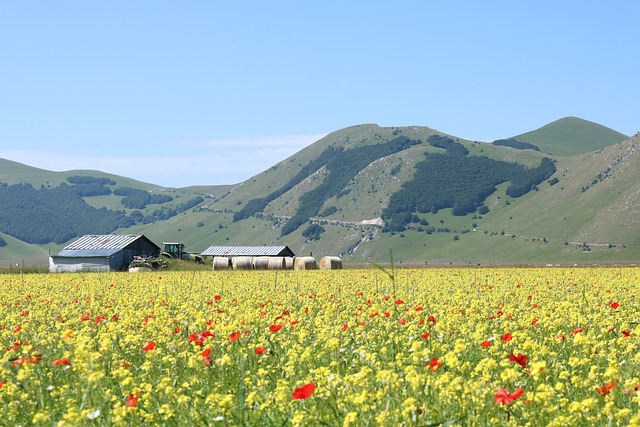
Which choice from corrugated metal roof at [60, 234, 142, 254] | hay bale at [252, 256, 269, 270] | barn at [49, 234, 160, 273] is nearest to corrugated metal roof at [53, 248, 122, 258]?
barn at [49, 234, 160, 273]

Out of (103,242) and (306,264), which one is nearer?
(306,264)

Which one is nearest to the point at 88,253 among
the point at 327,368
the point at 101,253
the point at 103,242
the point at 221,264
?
the point at 101,253

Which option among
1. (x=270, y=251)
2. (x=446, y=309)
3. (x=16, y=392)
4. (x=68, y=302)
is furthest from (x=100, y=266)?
(x=16, y=392)

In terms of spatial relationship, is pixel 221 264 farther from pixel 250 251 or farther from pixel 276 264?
pixel 250 251

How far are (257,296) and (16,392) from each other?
1211 centimetres

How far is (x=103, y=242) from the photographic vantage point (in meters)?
87.4

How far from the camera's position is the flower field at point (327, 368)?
623 cm

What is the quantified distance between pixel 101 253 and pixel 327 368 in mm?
79381

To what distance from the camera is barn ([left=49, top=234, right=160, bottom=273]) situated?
8044 cm

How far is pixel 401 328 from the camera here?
38.0ft

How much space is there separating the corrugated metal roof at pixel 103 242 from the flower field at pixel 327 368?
229 feet

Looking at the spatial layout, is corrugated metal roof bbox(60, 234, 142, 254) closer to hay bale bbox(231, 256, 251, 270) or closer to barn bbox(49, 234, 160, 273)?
barn bbox(49, 234, 160, 273)

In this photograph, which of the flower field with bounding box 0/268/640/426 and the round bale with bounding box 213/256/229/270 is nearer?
the flower field with bounding box 0/268/640/426

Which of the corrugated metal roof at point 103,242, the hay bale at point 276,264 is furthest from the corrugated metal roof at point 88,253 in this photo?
the hay bale at point 276,264
